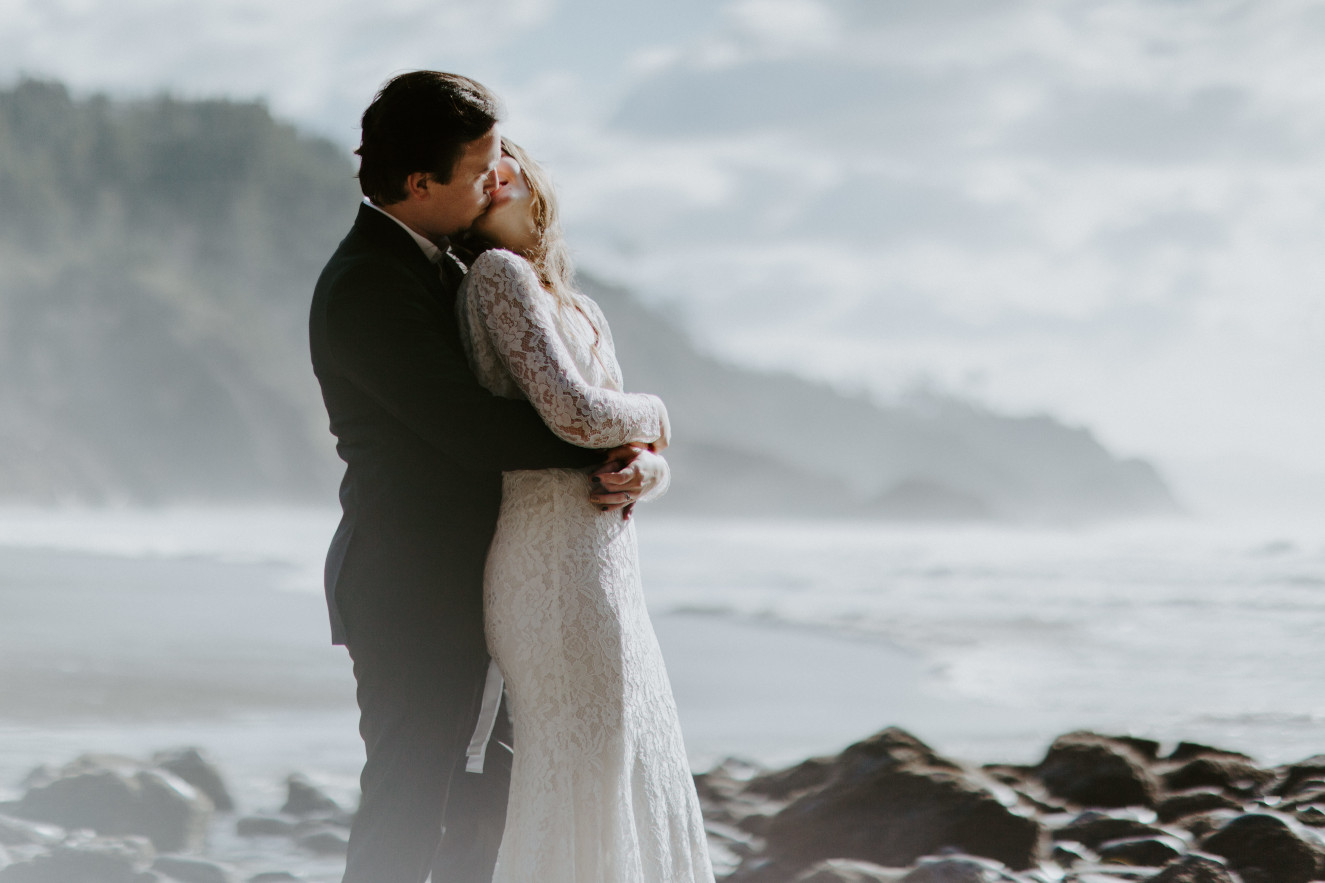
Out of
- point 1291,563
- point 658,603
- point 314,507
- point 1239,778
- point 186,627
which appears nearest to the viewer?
point 1239,778

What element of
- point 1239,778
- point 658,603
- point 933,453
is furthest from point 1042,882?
point 933,453

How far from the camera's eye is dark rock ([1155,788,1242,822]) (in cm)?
414

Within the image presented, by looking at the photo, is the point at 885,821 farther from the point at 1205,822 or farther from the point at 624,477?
the point at 624,477

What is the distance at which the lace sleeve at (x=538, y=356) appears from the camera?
2070mm

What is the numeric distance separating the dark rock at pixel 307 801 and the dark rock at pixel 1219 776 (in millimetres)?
3062

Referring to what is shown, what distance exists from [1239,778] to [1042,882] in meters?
1.36

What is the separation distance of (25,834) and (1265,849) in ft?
12.7

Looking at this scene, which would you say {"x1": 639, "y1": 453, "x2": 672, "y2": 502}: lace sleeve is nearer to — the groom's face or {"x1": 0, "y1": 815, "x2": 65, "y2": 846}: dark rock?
the groom's face

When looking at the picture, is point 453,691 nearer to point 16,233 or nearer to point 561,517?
point 561,517

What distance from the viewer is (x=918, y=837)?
12.7ft

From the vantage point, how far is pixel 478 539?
2.20m

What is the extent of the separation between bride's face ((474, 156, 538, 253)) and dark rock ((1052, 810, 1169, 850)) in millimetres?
2822

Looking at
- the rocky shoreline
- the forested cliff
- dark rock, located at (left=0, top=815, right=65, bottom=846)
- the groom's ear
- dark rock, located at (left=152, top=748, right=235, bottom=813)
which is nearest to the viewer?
the groom's ear

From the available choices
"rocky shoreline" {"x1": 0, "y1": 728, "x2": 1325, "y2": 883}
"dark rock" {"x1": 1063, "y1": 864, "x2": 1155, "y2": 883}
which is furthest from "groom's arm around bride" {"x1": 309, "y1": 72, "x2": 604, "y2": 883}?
"dark rock" {"x1": 1063, "y1": 864, "x2": 1155, "y2": 883}
